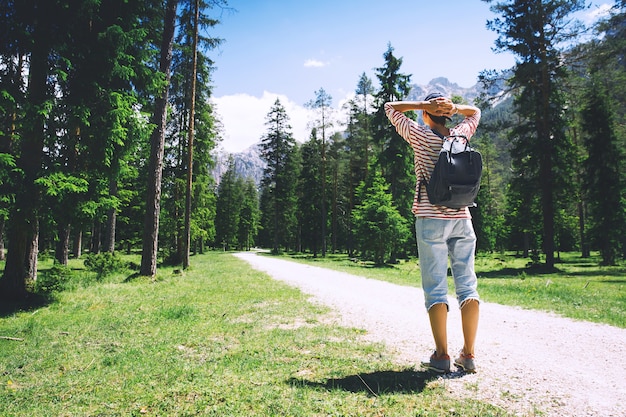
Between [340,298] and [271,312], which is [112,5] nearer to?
[271,312]

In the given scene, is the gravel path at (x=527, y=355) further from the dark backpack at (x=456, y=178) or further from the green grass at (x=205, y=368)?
the dark backpack at (x=456, y=178)

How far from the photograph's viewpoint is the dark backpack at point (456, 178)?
114 inches

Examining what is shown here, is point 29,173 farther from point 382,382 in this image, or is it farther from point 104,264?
point 382,382

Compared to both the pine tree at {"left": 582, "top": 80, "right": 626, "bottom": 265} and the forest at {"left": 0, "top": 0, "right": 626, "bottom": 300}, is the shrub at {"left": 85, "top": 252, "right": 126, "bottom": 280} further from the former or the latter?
the pine tree at {"left": 582, "top": 80, "right": 626, "bottom": 265}

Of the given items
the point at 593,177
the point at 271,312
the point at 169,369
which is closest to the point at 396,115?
the point at 169,369

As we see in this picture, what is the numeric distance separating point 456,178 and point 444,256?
0.74 meters

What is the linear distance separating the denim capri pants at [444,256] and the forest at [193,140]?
25.9 ft

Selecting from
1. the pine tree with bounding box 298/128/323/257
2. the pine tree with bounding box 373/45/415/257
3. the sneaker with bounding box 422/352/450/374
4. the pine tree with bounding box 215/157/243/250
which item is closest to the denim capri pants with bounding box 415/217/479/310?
the sneaker with bounding box 422/352/450/374

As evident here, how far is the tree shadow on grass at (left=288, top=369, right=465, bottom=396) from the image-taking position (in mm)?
2955

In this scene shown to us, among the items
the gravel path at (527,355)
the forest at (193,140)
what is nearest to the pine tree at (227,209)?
the forest at (193,140)

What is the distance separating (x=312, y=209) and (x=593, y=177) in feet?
87.6

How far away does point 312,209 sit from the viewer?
4162cm

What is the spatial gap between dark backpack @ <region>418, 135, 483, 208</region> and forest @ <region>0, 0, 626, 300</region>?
26.2 ft

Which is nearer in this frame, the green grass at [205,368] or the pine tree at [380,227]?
the green grass at [205,368]
